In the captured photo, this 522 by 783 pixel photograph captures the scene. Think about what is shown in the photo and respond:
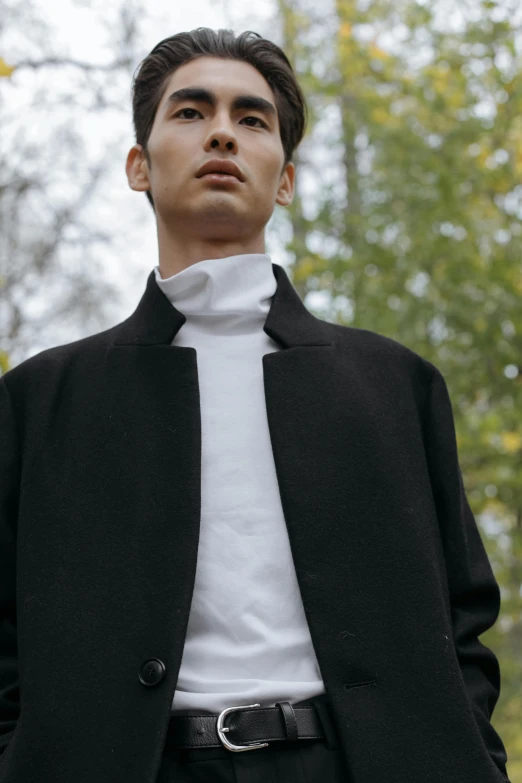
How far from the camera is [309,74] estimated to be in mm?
6125

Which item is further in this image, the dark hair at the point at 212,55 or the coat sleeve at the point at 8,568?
the dark hair at the point at 212,55

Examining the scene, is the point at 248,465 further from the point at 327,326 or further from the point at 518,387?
the point at 518,387

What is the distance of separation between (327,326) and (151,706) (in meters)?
1.15

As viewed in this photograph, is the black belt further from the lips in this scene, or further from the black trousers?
the lips

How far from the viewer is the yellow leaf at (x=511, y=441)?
5.15 m

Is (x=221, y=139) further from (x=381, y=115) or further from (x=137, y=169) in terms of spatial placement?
(x=381, y=115)

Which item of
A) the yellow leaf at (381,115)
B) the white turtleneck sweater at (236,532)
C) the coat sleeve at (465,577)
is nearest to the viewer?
the white turtleneck sweater at (236,532)

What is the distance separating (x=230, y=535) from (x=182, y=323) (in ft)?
1.94

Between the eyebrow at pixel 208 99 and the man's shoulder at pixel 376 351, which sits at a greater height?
the eyebrow at pixel 208 99

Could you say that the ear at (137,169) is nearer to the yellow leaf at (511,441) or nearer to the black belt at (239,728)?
the black belt at (239,728)

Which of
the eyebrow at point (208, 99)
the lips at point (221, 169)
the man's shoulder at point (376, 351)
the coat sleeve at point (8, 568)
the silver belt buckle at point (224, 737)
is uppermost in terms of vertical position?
the eyebrow at point (208, 99)

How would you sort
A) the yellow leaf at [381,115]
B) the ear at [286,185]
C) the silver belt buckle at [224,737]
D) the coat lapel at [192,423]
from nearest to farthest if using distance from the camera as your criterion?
the silver belt buckle at [224,737] → the coat lapel at [192,423] → the ear at [286,185] → the yellow leaf at [381,115]

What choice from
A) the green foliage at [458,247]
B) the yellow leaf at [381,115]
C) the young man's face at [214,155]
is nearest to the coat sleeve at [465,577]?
the young man's face at [214,155]

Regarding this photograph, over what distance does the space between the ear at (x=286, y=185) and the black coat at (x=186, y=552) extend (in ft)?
1.64
